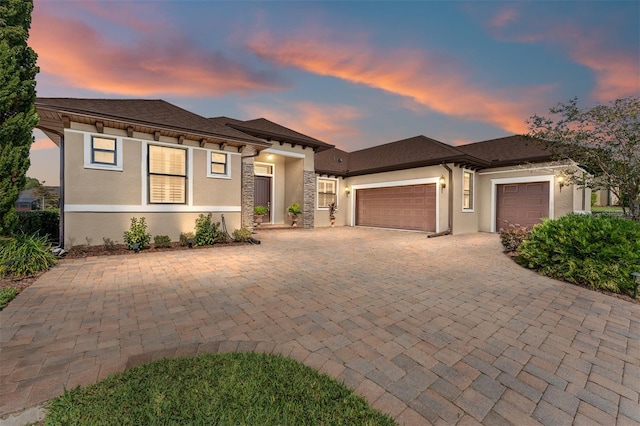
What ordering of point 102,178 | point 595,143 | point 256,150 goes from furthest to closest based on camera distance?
point 256,150 < point 102,178 < point 595,143

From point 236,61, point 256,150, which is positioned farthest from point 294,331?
point 236,61

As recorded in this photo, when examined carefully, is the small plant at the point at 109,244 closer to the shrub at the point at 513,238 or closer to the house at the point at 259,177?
the house at the point at 259,177

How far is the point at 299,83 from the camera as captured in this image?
11664mm

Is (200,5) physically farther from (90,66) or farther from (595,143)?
(595,143)

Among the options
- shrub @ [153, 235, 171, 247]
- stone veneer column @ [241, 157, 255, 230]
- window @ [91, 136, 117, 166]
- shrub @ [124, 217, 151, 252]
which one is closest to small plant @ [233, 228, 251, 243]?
stone veneer column @ [241, 157, 255, 230]

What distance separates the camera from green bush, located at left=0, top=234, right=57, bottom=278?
4.68 meters

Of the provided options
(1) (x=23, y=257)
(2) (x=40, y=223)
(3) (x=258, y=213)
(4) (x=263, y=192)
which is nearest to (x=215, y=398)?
(1) (x=23, y=257)

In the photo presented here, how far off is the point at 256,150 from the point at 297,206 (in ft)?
12.7

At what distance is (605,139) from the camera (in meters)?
5.63

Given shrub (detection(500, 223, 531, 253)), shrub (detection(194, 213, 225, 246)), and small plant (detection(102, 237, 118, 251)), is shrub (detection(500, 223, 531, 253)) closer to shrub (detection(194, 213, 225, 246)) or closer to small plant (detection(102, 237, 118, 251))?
shrub (detection(194, 213, 225, 246))

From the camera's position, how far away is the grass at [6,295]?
11.3ft

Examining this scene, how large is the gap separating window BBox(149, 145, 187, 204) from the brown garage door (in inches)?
520

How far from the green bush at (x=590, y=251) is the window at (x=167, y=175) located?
10030 mm

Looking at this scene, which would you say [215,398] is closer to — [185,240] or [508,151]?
[185,240]
